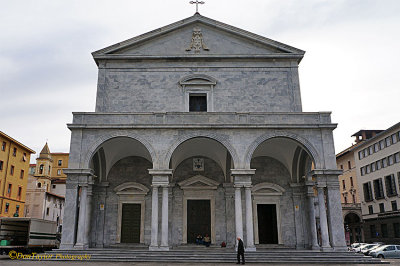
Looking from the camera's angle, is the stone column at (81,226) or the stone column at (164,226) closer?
the stone column at (164,226)

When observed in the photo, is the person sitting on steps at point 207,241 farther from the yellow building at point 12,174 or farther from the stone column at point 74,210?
the yellow building at point 12,174

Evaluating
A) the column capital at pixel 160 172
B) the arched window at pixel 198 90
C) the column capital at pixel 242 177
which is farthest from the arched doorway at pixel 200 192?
the arched window at pixel 198 90

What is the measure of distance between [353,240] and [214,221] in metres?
33.8

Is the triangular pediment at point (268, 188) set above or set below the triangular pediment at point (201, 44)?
below

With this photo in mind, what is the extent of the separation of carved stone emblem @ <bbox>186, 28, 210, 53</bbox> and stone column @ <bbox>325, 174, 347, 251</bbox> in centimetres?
1056

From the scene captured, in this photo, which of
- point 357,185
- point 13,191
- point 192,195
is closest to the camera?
point 192,195

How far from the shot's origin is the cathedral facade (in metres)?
17.0

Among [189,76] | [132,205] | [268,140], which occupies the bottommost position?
[132,205]

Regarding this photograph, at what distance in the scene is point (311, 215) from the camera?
19438 mm

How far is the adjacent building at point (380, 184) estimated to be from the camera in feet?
115

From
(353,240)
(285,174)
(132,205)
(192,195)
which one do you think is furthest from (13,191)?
(353,240)

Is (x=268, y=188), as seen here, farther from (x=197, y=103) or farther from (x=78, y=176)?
(x=78, y=176)

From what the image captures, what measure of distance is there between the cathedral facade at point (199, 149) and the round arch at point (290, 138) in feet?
0.16

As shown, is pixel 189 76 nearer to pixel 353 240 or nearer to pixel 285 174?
pixel 285 174
